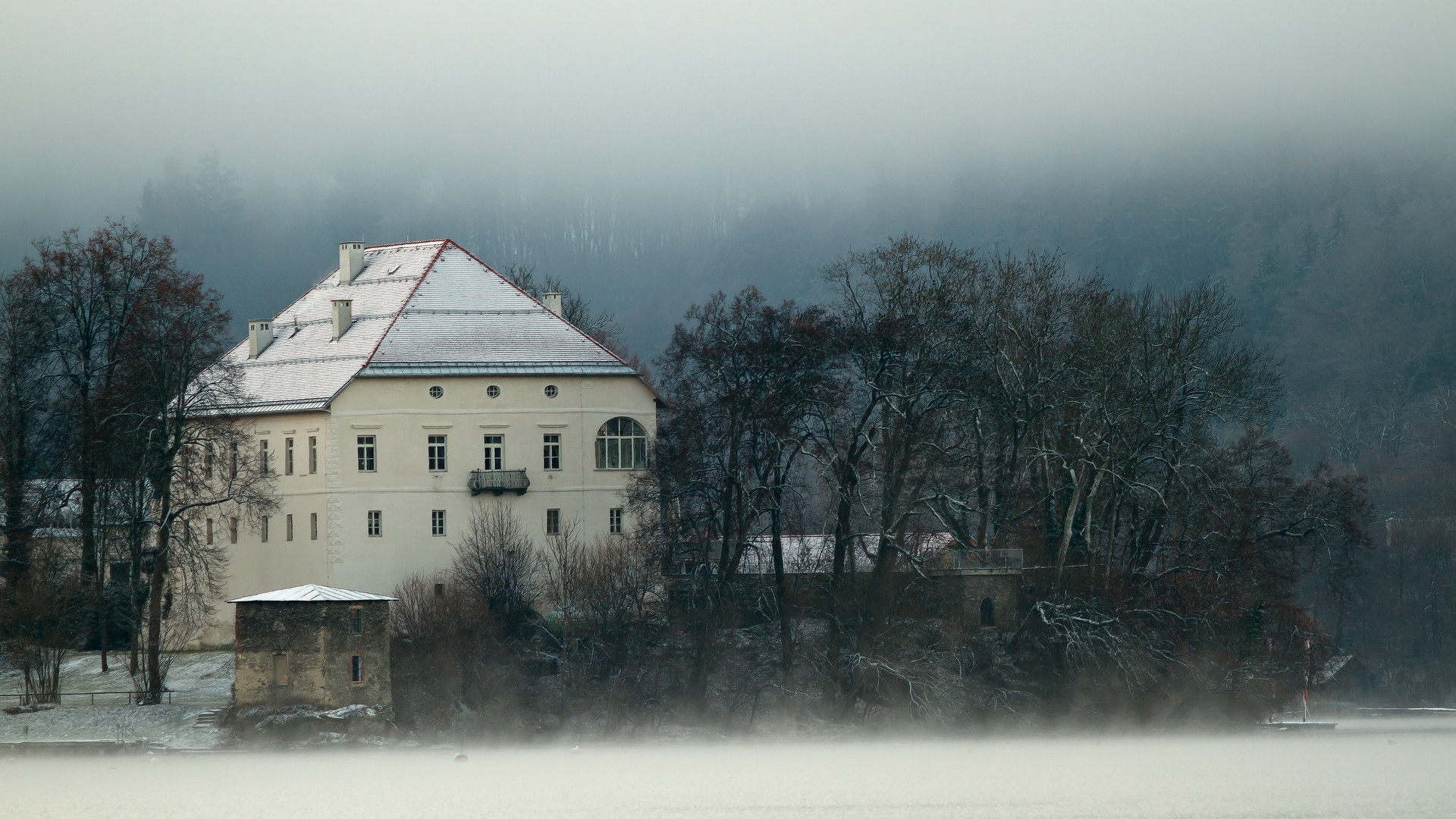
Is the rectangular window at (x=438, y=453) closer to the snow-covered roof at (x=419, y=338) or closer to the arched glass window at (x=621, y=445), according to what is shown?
the snow-covered roof at (x=419, y=338)

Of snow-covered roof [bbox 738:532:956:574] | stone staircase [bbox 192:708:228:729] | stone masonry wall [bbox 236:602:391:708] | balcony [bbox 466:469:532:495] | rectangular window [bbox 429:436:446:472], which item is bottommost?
stone staircase [bbox 192:708:228:729]

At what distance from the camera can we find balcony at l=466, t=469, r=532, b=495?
66.2 m

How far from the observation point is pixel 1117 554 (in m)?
67.7

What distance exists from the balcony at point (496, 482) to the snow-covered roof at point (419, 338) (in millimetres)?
3792

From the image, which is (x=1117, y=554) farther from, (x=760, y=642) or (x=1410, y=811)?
(x=1410, y=811)

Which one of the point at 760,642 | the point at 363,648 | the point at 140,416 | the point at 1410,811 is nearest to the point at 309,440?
the point at 140,416

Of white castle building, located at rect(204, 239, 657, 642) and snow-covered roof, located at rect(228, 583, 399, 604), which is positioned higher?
white castle building, located at rect(204, 239, 657, 642)


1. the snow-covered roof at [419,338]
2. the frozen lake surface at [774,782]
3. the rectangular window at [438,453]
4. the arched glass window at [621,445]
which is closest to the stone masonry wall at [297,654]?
the frozen lake surface at [774,782]

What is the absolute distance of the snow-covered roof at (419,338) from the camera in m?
66.8

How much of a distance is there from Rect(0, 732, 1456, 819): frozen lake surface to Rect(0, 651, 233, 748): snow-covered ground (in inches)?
79.3

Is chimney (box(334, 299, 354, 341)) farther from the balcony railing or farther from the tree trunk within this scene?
the balcony railing

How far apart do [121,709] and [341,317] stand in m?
19.2

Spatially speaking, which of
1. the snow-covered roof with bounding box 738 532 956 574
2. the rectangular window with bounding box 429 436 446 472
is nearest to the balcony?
the rectangular window with bounding box 429 436 446 472

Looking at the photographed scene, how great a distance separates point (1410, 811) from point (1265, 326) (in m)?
119
